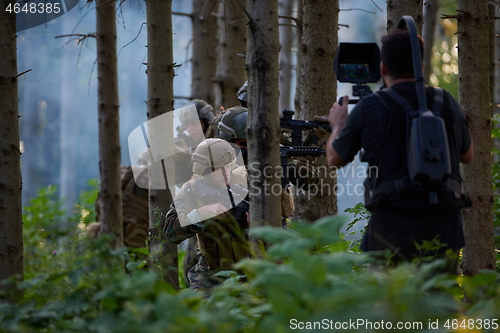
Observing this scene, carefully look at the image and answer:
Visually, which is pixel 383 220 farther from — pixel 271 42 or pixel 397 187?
pixel 271 42

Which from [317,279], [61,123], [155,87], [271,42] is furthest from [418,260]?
[61,123]

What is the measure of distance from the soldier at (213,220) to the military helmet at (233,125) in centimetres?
97

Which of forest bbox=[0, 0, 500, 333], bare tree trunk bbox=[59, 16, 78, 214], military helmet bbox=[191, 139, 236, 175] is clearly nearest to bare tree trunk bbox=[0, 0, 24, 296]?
forest bbox=[0, 0, 500, 333]

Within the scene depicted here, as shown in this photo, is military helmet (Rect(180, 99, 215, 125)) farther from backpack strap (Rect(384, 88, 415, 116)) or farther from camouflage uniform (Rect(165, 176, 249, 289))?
backpack strap (Rect(384, 88, 415, 116))

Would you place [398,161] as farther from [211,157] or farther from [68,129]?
[68,129]

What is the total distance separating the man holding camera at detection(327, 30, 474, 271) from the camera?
2557 millimetres

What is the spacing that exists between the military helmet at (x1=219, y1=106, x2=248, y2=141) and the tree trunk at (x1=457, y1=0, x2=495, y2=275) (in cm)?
190

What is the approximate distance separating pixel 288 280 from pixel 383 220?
917 mm

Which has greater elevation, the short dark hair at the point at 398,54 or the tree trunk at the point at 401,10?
the tree trunk at the point at 401,10

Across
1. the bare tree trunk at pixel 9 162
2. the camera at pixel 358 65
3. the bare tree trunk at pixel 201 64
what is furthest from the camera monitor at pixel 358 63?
the bare tree trunk at pixel 201 64

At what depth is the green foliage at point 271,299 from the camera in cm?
177

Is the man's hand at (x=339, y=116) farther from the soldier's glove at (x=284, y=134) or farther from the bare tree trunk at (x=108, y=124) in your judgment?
the bare tree trunk at (x=108, y=124)

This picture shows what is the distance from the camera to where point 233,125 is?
5055 mm

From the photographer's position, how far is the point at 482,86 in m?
4.19
